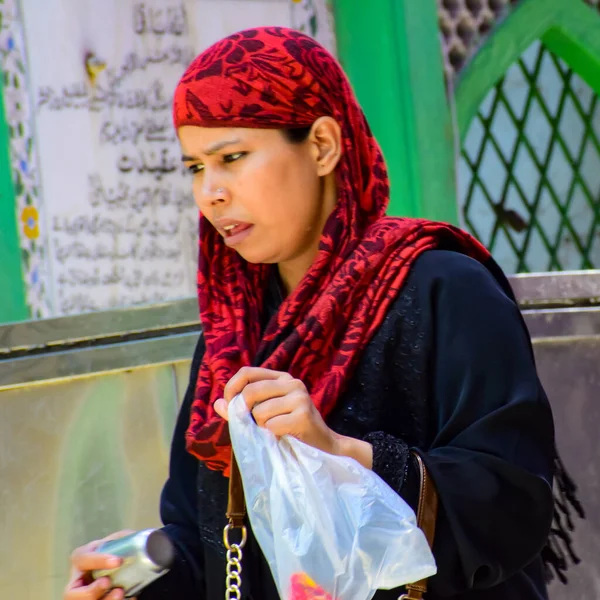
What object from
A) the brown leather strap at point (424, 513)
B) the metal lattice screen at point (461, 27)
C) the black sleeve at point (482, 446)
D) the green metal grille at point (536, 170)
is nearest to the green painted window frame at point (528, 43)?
the metal lattice screen at point (461, 27)

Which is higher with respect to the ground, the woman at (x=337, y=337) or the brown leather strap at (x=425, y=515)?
the woman at (x=337, y=337)

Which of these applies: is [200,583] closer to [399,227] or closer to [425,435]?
[425,435]

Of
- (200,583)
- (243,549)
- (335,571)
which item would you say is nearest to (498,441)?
(335,571)

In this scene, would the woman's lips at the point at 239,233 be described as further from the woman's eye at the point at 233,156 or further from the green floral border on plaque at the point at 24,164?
the green floral border on plaque at the point at 24,164

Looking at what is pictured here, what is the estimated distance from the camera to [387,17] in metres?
4.09

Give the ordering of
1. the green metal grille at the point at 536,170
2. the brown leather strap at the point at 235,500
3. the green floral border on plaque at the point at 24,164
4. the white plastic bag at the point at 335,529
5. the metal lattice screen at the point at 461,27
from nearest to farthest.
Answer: the white plastic bag at the point at 335,529 → the brown leather strap at the point at 235,500 → the green floral border on plaque at the point at 24,164 → the metal lattice screen at the point at 461,27 → the green metal grille at the point at 536,170

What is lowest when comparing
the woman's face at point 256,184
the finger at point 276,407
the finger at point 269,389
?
the finger at point 276,407

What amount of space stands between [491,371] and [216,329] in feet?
1.21

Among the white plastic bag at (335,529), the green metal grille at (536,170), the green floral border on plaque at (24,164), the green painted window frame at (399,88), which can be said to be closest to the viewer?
the white plastic bag at (335,529)

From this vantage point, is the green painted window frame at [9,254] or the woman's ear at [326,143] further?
the green painted window frame at [9,254]

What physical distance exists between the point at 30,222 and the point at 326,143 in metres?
2.53

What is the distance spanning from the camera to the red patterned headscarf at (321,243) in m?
1.21

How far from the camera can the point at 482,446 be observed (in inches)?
42.8

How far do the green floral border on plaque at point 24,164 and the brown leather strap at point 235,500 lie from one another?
2.57 metres
